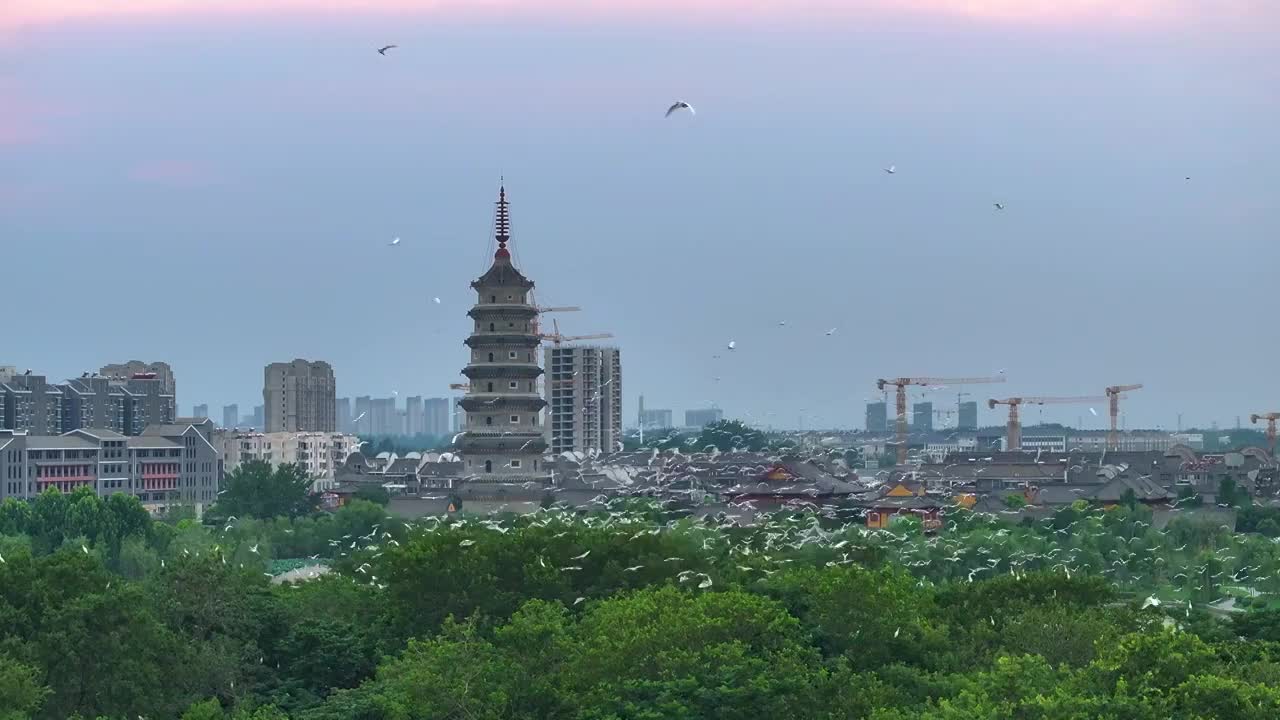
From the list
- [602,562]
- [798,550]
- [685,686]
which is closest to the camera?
[685,686]

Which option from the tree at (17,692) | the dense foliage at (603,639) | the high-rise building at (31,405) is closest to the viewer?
the dense foliage at (603,639)

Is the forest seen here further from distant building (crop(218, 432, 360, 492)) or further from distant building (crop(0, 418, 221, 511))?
distant building (crop(218, 432, 360, 492))

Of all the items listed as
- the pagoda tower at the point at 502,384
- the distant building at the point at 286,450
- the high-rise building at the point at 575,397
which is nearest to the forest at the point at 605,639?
the pagoda tower at the point at 502,384

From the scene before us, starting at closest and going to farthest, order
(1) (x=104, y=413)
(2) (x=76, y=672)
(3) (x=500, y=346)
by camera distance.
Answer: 1. (2) (x=76, y=672)
2. (3) (x=500, y=346)
3. (1) (x=104, y=413)

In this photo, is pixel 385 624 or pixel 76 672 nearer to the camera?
pixel 76 672

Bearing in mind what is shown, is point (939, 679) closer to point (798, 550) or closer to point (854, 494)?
point (798, 550)

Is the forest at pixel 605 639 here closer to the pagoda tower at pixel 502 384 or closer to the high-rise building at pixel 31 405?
the pagoda tower at pixel 502 384

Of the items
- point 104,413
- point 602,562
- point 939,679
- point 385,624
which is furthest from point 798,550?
point 104,413

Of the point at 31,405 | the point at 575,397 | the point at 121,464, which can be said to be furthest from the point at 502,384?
the point at 575,397
